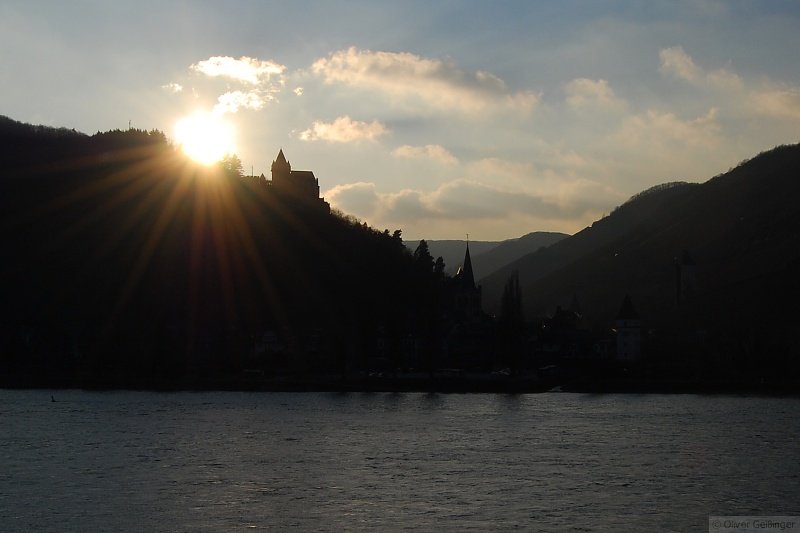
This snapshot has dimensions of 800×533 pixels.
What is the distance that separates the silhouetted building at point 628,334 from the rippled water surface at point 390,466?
46580mm

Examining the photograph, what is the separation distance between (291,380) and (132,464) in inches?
2132

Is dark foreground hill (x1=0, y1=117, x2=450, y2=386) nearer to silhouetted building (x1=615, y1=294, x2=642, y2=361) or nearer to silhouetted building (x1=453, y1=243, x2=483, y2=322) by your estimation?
silhouetted building (x1=453, y1=243, x2=483, y2=322)

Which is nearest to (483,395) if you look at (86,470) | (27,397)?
(27,397)

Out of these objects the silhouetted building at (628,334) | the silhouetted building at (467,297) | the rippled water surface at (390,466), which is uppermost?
the silhouetted building at (467,297)

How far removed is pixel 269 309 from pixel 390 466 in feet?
283

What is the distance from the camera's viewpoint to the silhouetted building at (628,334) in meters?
129

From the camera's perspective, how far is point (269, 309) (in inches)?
5261

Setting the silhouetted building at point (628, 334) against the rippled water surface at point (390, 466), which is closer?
the rippled water surface at point (390, 466)

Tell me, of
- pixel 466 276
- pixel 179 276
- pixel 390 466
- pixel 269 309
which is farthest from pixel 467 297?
pixel 390 466

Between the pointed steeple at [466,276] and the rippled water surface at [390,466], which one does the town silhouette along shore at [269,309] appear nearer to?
the pointed steeple at [466,276]

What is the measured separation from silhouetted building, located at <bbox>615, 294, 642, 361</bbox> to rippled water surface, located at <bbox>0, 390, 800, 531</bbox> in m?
46.6

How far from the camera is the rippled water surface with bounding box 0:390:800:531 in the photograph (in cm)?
3741

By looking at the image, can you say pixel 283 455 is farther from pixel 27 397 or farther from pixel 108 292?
pixel 108 292

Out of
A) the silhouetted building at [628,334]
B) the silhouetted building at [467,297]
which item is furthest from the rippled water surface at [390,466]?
the silhouetted building at [467,297]
